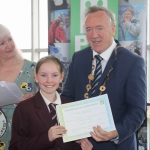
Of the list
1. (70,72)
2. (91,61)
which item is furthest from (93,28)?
(70,72)

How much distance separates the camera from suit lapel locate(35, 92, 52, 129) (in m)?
2.01

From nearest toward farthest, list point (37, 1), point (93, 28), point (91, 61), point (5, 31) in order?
point (93, 28) < point (91, 61) < point (5, 31) < point (37, 1)

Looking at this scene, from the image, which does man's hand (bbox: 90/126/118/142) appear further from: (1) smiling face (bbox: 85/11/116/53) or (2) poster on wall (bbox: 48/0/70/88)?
(2) poster on wall (bbox: 48/0/70/88)

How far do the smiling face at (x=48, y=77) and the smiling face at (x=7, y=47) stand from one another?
2.63 ft

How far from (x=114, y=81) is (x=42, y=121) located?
64cm

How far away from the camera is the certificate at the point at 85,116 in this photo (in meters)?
1.94

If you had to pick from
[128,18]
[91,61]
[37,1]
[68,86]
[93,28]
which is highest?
[37,1]

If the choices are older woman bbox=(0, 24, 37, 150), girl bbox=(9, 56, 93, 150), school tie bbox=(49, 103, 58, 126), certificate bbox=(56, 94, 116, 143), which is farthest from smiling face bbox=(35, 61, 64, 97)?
older woman bbox=(0, 24, 37, 150)

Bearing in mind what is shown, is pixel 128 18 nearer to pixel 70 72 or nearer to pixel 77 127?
pixel 70 72

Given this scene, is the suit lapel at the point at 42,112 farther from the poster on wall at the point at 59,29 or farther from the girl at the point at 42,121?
the poster on wall at the point at 59,29

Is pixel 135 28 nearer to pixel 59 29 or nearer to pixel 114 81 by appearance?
pixel 59 29

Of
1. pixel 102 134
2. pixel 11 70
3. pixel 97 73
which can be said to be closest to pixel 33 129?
pixel 102 134

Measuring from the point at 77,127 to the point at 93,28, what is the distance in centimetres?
79

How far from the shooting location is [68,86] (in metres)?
2.35
